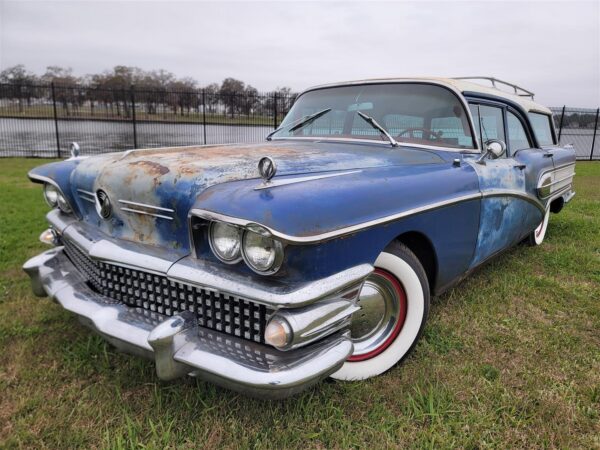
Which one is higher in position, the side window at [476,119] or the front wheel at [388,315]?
the side window at [476,119]

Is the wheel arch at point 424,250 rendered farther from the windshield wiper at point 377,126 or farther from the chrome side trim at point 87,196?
the chrome side trim at point 87,196

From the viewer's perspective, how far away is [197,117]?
1603 centimetres

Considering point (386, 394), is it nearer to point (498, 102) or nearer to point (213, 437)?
point (213, 437)

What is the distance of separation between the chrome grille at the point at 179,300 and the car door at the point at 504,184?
170 cm

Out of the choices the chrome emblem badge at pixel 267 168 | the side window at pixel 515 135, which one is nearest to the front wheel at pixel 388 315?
the chrome emblem badge at pixel 267 168

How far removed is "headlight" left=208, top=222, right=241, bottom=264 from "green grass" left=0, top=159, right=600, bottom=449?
74cm

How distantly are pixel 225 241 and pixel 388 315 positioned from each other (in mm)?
999

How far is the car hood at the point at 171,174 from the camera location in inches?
77.8

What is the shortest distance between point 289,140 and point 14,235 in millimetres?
3148

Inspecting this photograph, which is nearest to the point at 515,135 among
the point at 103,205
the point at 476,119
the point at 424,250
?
the point at 476,119

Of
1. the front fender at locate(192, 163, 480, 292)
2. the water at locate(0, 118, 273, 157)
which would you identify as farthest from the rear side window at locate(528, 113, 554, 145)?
the water at locate(0, 118, 273, 157)

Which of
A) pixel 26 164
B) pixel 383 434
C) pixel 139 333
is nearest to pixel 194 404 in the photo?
pixel 139 333

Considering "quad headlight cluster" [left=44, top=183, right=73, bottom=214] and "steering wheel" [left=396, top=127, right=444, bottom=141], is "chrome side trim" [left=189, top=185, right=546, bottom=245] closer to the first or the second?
"steering wheel" [left=396, top=127, right=444, bottom=141]

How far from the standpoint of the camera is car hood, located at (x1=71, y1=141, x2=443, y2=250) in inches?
77.8
